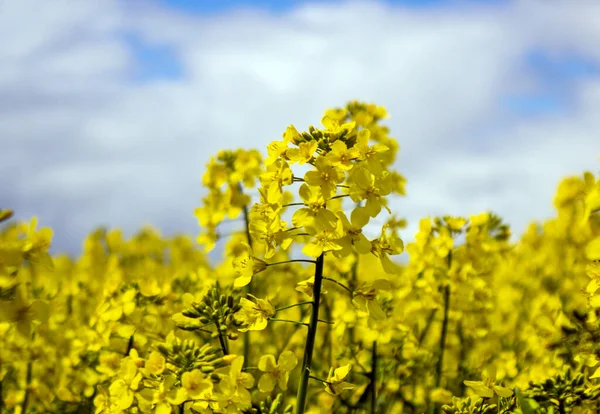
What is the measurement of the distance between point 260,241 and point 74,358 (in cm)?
215

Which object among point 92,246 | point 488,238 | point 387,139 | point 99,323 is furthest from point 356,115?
point 92,246

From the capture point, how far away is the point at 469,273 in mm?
4676

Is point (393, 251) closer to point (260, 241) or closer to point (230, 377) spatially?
point (260, 241)

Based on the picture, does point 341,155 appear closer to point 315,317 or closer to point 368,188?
point 368,188

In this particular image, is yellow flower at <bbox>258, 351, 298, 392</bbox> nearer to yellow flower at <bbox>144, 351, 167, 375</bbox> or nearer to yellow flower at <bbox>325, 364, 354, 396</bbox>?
yellow flower at <bbox>325, 364, 354, 396</bbox>

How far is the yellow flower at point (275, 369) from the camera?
281cm

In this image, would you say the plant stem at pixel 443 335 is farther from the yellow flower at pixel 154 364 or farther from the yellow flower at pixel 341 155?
the yellow flower at pixel 154 364

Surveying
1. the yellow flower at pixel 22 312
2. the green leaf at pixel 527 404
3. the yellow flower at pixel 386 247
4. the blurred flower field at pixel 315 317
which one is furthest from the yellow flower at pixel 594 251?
the yellow flower at pixel 22 312

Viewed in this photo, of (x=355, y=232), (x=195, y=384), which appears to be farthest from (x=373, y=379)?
(x=195, y=384)

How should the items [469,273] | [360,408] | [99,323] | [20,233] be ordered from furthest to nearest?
[469,273], [360,408], [99,323], [20,233]

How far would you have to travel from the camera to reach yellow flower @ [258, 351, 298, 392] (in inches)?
111

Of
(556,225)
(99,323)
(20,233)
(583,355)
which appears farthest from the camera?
(556,225)

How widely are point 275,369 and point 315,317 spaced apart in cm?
35

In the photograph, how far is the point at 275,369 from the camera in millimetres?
2877
